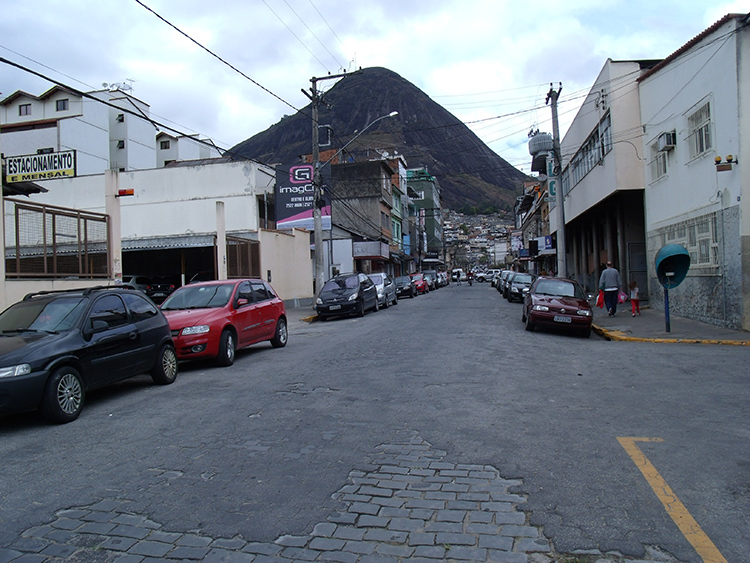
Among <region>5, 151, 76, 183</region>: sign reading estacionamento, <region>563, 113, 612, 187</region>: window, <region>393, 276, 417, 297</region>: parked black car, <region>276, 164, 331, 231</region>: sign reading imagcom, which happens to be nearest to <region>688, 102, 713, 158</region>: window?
<region>563, 113, 612, 187</region>: window

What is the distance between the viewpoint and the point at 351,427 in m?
5.96

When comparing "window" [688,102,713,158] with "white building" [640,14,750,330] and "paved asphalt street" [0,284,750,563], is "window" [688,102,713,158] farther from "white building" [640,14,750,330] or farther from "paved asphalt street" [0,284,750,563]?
"paved asphalt street" [0,284,750,563]

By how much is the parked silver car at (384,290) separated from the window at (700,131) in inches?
521

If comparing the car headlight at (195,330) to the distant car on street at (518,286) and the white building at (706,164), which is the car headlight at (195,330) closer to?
the white building at (706,164)

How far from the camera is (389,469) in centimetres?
472

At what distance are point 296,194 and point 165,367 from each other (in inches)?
706

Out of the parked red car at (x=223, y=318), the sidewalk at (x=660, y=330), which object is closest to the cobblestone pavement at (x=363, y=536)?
the parked red car at (x=223, y=318)

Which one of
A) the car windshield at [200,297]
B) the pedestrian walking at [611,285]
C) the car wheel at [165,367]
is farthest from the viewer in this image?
the pedestrian walking at [611,285]

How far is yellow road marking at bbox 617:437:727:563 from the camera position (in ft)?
10.8

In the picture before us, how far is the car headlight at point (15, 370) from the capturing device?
238 inches

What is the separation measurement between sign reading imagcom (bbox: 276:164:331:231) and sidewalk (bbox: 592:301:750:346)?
12404 millimetres

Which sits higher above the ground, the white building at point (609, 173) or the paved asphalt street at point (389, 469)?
the white building at point (609, 173)

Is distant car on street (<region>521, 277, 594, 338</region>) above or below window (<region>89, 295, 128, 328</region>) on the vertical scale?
below

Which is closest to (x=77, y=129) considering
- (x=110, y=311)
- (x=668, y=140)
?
(x=668, y=140)
